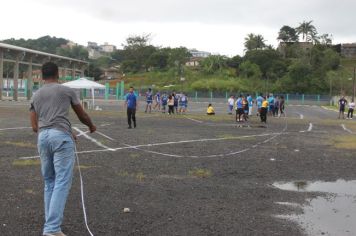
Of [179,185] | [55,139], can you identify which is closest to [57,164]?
[55,139]

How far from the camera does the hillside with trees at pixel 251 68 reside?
10150 cm

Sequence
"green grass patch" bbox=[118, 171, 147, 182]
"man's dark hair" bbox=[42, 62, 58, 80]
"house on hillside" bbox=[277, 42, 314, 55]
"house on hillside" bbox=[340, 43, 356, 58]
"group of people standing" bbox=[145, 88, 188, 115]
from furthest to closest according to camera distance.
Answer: "house on hillside" bbox=[340, 43, 356, 58] → "house on hillside" bbox=[277, 42, 314, 55] → "group of people standing" bbox=[145, 88, 188, 115] → "green grass patch" bbox=[118, 171, 147, 182] → "man's dark hair" bbox=[42, 62, 58, 80]

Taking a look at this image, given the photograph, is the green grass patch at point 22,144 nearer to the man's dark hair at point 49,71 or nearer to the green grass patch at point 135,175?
the green grass patch at point 135,175

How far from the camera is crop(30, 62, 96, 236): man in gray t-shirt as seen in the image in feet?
18.6

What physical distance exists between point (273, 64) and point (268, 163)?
106 metres

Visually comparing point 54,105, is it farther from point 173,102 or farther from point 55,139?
point 173,102

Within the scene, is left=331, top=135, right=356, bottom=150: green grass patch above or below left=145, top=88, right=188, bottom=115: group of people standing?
below

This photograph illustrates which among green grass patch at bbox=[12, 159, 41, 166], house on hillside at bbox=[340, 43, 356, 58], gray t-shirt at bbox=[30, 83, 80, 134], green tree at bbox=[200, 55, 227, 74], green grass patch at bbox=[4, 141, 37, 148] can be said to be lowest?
green grass patch at bbox=[4, 141, 37, 148]

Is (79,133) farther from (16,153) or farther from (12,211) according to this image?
(12,211)

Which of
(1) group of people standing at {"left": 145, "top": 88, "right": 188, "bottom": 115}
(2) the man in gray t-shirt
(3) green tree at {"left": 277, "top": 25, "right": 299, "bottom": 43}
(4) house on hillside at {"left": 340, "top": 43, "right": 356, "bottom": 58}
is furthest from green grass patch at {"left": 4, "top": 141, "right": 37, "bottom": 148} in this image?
(4) house on hillside at {"left": 340, "top": 43, "right": 356, "bottom": 58}

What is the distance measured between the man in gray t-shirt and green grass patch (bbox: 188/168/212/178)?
15.4 feet

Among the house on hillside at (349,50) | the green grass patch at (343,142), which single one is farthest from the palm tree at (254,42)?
the green grass patch at (343,142)

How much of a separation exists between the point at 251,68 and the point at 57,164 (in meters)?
108

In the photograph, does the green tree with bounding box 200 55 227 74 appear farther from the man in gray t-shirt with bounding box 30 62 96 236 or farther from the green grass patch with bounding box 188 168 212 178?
the man in gray t-shirt with bounding box 30 62 96 236
